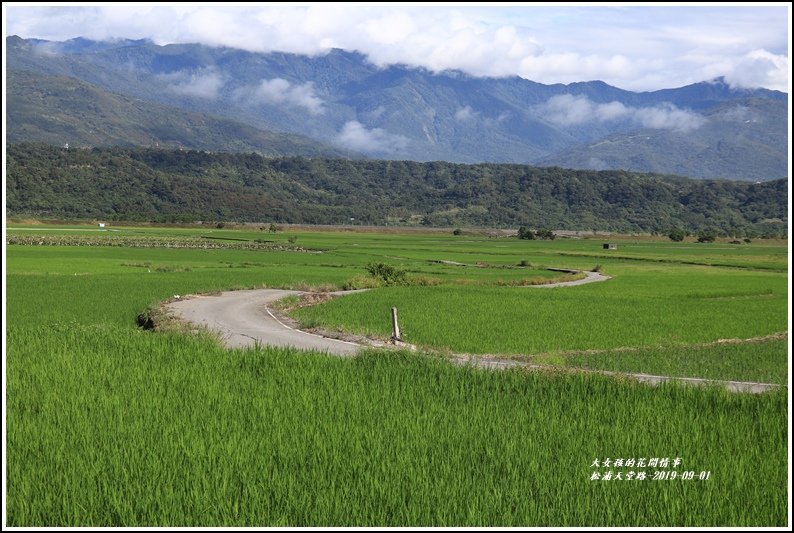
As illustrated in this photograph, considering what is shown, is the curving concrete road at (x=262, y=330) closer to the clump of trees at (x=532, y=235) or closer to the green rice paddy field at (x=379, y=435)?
the green rice paddy field at (x=379, y=435)

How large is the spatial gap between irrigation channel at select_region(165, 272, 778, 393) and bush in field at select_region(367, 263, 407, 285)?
24.7 feet

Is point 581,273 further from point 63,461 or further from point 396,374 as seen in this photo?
point 63,461

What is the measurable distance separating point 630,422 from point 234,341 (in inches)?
609

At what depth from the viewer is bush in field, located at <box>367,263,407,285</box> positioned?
178 feet

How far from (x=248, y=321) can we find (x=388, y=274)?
24289 millimetres

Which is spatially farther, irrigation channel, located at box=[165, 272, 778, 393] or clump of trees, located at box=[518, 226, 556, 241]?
clump of trees, located at box=[518, 226, 556, 241]

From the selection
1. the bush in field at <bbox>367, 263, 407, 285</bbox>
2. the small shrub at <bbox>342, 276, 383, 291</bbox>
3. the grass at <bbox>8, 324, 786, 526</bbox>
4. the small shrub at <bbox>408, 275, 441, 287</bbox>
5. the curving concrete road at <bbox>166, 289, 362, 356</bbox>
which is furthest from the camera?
the bush in field at <bbox>367, 263, 407, 285</bbox>

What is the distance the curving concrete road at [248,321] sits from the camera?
2472 cm

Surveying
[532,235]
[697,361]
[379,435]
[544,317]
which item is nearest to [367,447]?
[379,435]

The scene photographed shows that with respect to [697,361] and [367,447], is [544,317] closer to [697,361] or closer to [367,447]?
[697,361]

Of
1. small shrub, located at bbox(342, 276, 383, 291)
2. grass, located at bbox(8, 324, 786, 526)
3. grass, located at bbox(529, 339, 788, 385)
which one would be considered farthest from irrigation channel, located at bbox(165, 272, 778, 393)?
small shrub, located at bbox(342, 276, 383, 291)

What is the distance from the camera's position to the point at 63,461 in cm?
924

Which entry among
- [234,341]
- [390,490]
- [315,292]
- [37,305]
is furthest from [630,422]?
[315,292]

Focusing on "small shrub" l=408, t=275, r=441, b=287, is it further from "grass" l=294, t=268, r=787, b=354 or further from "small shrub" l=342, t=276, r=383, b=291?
"grass" l=294, t=268, r=787, b=354
